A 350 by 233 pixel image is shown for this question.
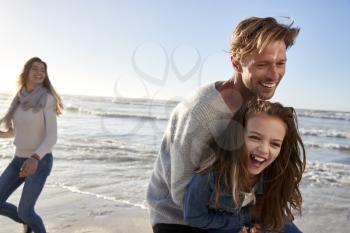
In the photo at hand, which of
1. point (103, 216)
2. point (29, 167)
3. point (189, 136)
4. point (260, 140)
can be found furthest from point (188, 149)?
point (103, 216)

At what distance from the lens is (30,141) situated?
4289 mm

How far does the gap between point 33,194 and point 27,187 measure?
0.29 ft

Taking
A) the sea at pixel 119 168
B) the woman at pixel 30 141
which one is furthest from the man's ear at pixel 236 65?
the sea at pixel 119 168

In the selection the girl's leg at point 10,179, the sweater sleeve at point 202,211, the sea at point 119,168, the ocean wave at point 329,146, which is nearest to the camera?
the sweater sleeve at point 202,211

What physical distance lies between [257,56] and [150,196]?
93 cm

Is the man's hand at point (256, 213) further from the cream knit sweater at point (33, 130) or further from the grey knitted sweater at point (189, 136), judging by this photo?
the cream knit sweater at point (33, 130)

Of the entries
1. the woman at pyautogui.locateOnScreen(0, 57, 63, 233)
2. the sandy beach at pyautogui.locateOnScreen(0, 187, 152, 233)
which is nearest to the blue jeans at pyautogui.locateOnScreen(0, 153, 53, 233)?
the woman at pyautogui.locateOnScreen(0, 57, 63, 233)

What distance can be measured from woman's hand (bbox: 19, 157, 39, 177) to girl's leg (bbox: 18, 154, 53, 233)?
0.18 ft

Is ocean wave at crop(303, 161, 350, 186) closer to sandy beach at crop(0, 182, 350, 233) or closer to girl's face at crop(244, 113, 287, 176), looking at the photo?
sandy beach at crop(0, 182, 350, 233)

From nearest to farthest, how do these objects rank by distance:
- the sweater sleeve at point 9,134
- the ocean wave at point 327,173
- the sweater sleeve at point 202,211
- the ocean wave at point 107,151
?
the sweater sleeve at point 202,211 → the sweater sleeve at point 9,134 → the ocean wave at point 327,173 → the ocean wave at point 107,151

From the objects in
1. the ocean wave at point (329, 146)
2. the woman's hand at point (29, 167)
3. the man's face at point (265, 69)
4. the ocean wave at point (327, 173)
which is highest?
the man's face at point (265, 69)

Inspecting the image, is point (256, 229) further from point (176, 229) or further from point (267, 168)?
point (176, 229)

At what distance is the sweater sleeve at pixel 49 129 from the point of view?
13.6 feet

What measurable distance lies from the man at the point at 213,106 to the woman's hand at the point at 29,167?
84.9 inches
